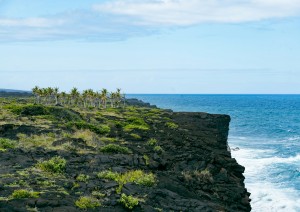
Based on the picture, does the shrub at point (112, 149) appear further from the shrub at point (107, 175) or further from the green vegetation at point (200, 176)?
the shrub at point (107, 175)

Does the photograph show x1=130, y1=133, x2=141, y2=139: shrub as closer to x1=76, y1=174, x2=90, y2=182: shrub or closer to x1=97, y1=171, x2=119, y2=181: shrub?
x1=97, y1=171, x2=119, y2=181: shrub

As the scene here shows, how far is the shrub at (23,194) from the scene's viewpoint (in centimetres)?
1631

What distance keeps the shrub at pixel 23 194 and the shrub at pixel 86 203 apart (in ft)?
6.10

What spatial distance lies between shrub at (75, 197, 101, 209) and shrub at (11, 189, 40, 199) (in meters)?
1.86

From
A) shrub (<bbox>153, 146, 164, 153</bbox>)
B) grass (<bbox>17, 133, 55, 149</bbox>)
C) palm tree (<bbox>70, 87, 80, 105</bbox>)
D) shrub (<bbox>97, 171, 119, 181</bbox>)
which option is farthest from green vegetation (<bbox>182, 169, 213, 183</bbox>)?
palm tree (<bbox>70, 87, 80, 105</bbox>)

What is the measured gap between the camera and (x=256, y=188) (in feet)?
159

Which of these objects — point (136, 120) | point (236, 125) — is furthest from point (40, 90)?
point (136, 120)

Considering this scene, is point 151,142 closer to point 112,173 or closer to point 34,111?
point 112,173

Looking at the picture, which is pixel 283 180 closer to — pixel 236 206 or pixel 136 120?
pixel 136 120

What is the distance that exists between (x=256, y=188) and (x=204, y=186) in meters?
26.9

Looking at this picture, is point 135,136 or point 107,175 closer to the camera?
point 107,175

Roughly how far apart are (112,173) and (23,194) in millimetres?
5977

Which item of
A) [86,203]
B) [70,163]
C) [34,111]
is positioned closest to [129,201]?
[86,203]

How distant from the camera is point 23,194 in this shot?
16.4 metres
